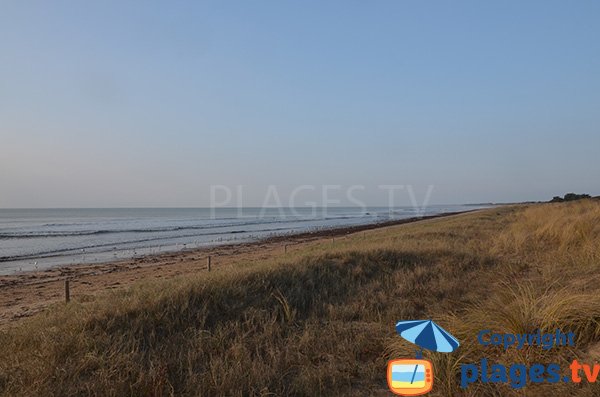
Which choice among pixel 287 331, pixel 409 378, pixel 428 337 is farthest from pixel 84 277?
pixel 428 337

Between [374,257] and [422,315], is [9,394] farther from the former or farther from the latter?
[374,257]

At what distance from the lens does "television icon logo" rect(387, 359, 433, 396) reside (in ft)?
8.79

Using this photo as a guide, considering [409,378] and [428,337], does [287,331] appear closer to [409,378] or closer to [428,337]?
[409,378]

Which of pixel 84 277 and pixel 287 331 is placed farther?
pixel 84 277

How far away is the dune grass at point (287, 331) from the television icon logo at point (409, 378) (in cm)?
149

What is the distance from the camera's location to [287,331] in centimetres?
655

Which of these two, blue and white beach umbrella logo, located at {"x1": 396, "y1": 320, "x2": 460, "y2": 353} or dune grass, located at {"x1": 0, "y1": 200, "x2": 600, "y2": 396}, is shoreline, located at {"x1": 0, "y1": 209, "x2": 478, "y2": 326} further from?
blue and white beach umbrella logo, located at {"x1": 396, "y1": 320, "x2": 460, "y2": 353}

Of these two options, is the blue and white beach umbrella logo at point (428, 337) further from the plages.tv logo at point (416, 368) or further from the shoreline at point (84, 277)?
the shoreline at point (84, 277)

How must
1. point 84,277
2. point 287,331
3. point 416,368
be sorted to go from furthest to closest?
point 84,277
point 287,331
point 416,368

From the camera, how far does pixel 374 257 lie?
38.0 feet

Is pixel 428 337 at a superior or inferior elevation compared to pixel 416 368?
superior

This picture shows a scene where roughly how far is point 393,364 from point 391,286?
21.7 feet

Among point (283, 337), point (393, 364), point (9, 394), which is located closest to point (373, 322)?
point (283, 337)

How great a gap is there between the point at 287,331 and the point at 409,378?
405 centimetres
